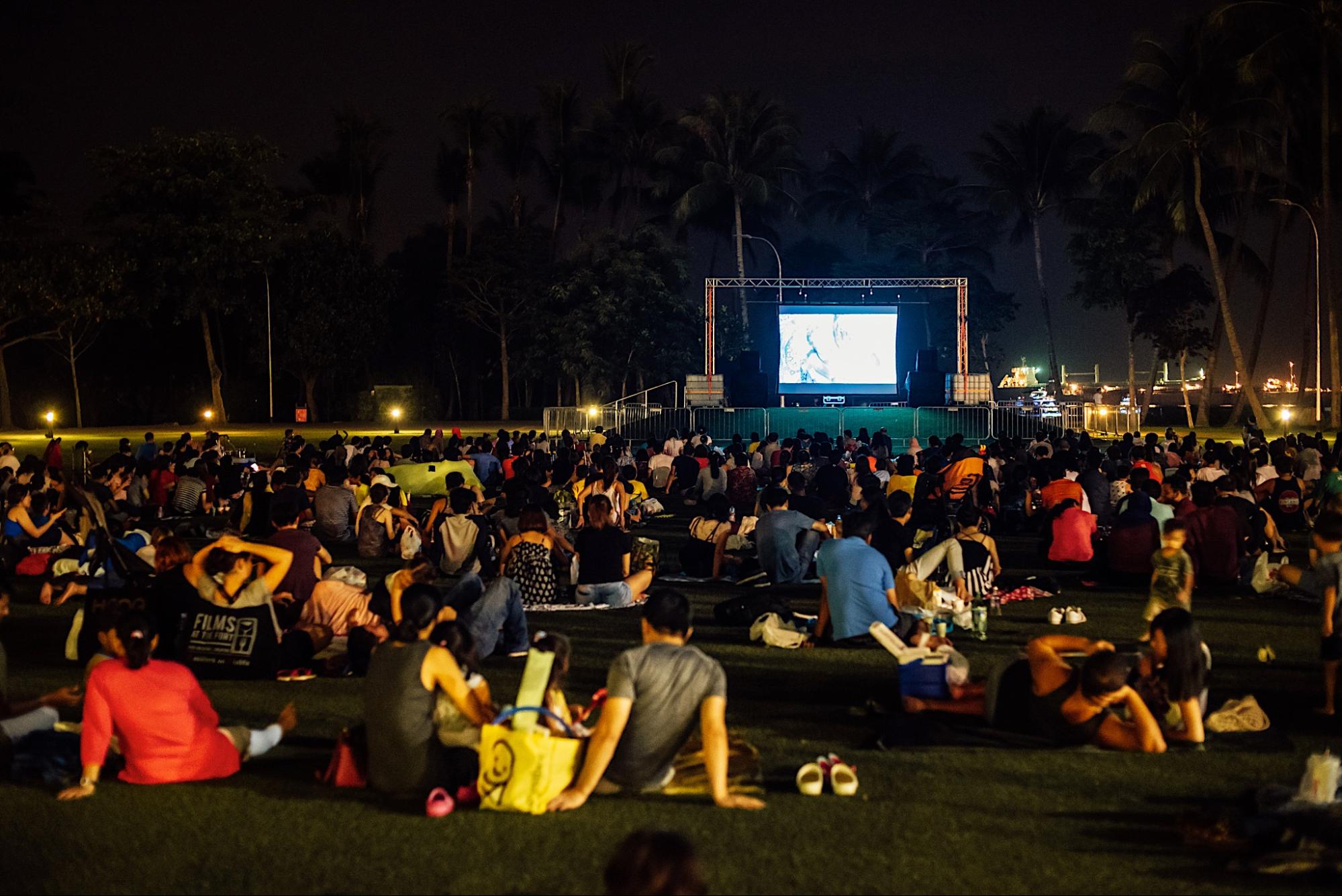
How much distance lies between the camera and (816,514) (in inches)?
494

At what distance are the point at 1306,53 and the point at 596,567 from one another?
3527 centimetres

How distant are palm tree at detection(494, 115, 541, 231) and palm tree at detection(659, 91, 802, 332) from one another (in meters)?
9.03

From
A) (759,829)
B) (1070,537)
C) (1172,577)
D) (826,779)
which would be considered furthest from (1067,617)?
(759,829)

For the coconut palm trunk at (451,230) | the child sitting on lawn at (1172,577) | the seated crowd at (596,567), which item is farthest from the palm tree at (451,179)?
the child sitting on lawn at (1172,577)

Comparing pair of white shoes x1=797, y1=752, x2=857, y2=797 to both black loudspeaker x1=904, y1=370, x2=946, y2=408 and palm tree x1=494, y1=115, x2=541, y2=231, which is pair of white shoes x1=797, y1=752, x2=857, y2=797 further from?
palm tree x1=494, y1=115, x2=541, y2=231

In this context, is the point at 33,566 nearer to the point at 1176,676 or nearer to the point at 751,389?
the point at 1176,676

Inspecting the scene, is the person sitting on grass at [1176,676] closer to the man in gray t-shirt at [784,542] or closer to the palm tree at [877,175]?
the man in gray t-shirt at [784,542]

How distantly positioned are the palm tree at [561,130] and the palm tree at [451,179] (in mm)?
4343

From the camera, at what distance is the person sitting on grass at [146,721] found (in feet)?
18.5

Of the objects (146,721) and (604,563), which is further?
(604,563)

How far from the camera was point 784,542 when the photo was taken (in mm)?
11664

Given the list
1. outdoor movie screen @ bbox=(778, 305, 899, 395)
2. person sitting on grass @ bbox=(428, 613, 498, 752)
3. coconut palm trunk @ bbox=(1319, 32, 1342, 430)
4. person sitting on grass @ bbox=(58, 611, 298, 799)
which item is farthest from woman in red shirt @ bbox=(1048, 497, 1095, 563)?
coconut palm trunk @ bbox=(1319, 32, 1342, 430)

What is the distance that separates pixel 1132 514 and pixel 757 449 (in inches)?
429

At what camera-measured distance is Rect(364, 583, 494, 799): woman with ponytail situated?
5598 mm
